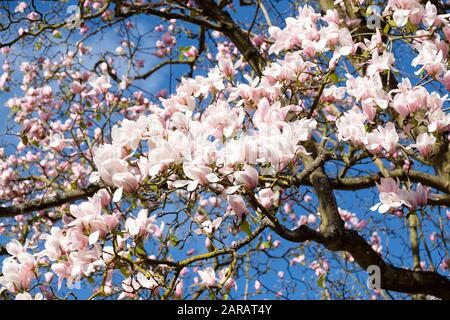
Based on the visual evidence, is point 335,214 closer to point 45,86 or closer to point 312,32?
point 312,32

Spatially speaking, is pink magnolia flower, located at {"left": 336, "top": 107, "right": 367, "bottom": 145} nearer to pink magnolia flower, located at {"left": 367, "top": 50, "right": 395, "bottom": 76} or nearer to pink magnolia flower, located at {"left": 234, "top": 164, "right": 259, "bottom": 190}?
pink magnolia flower, located at {"left": 367, "top": 50, "right": 395, "bottom": 76}

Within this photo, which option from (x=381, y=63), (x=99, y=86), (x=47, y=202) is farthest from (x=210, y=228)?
(x=47, y=202)

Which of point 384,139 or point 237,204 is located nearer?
point 237,204

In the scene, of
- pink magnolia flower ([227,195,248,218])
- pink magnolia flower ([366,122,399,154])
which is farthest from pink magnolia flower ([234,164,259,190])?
pink magnolia flower ([366,122,399,154])

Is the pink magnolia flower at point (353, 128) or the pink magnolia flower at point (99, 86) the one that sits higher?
the pink magnolia flower at point (99, 86)

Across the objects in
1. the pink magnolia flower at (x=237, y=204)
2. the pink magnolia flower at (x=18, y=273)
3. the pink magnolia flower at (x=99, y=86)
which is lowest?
the pink magnolia flower at (x=18, y=273)

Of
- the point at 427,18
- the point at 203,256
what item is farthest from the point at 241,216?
the point at 427,18

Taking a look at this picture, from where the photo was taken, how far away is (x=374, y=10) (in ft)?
7.86

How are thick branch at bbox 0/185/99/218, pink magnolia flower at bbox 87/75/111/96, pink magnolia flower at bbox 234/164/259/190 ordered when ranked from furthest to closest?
1. thick branch at bbox 0/185/99/218
2. pink magnolia flower at bbox 87/75/111/96
3. pink magnolia flower at bbox 234/164/259/190

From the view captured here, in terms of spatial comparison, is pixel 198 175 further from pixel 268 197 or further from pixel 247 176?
pixel 268 197

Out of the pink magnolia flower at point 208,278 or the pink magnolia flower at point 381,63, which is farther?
the pink magnolia flower at point 381,63

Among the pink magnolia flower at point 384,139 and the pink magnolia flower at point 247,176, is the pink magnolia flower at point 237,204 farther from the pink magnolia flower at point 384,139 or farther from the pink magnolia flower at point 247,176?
the pink magnolia flower at point 384,139

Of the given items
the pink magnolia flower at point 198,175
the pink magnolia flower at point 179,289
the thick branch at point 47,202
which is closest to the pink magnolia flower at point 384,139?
the pink magnolia flower at point 198,175
